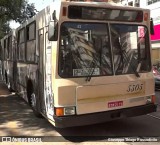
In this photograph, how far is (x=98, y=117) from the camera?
22.8ft

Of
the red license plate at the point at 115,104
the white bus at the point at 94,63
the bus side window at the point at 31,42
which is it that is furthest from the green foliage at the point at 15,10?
the red license plate at the point at 115,104

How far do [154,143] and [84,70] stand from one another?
2.06 metres

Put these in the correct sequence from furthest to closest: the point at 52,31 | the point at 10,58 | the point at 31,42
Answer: the point at 10,58 < the point at 31,42 < the point at 52,31

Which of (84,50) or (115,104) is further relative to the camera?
(115,104)

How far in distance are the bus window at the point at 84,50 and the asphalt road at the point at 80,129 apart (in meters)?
1.48

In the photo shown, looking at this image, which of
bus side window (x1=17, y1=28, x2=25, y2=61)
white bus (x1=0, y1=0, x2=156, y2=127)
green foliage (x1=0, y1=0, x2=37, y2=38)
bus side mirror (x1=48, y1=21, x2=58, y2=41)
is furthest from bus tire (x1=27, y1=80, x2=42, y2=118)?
green foliage (x1=0, y1=0, x2=37, y2=38)

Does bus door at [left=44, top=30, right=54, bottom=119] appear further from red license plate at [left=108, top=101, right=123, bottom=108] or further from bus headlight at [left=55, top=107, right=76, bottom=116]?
red license plate at [left=108, top=101, right=123, bottom=108]

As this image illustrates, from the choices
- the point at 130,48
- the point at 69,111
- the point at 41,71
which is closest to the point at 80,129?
the point at 69,111

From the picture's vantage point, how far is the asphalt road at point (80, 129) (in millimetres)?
7441

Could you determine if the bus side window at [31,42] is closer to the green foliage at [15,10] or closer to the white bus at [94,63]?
the white bus at [94,63]

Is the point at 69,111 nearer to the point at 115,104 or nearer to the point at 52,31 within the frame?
the point at 115,104

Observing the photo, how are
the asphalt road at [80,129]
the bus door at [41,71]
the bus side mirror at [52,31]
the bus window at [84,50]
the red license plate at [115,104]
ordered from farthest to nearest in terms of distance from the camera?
the bus door at [41,71] → the asphalt road at [80,129] → the red license plate at [115,104] → the bus window at [84,50] → the bus side mirror at [52,31]

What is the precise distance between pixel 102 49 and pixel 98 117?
1447 millimetres

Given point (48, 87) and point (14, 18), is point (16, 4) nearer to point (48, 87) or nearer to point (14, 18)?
point (14, 18)
